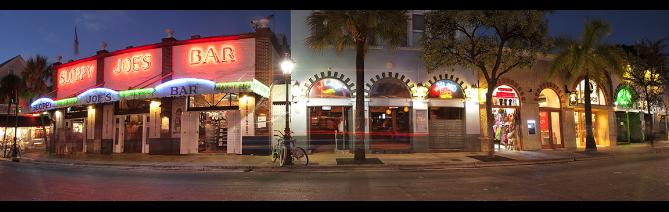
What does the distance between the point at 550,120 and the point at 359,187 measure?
18.5m

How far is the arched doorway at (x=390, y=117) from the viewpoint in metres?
22.0

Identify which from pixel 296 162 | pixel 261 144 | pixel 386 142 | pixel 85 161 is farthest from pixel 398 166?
pixel 85 161

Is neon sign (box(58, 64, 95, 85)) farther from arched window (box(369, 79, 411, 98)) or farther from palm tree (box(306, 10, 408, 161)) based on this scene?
arched window (box(369, 79, 411, 98))

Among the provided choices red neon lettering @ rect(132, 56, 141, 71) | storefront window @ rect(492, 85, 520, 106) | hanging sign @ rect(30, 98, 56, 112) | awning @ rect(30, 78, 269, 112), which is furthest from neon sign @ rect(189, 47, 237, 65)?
storefront window @ rect(492, 85, 520, 106)

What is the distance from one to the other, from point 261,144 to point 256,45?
469cm

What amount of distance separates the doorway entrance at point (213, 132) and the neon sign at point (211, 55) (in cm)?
255

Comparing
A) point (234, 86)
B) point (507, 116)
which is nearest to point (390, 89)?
point (507, 116)

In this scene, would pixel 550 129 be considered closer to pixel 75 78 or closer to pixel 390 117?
pixel 390 117

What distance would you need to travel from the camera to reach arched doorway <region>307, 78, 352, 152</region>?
21750 millimetres

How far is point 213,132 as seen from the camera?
2222 centimetres

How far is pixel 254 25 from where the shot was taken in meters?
21.4

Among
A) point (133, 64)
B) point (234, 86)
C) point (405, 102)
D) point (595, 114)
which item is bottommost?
point (595, 114)

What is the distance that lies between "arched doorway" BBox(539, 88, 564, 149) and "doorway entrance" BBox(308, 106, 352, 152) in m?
11.0
